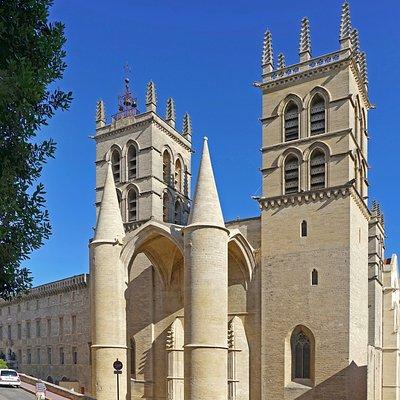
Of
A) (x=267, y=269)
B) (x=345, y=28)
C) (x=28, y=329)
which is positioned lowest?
(x=28, y=329)

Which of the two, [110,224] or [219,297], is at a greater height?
[110,224]

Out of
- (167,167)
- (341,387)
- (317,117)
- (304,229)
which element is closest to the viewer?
(341,387)

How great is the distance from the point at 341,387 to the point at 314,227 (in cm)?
702

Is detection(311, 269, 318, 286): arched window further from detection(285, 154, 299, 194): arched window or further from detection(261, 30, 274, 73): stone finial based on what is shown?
detection(261, 30, 274, 73): stone finial

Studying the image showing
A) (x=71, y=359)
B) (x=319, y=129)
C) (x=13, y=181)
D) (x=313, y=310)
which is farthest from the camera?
(x=71, y=359)

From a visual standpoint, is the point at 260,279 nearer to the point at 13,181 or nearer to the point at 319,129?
the point at 319,129

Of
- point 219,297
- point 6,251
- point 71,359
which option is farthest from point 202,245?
point 71,359

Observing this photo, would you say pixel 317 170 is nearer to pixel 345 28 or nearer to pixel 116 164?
pixel 345 28

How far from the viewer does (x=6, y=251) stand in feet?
22.4

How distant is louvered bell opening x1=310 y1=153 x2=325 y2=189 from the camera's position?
80.2ft

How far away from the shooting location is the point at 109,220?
83.5 ft

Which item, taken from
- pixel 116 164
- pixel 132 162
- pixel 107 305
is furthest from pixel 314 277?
pixel 116 164

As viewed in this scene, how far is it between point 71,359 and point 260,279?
2090 centimetres

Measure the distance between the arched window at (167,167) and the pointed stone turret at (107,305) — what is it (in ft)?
21.3
